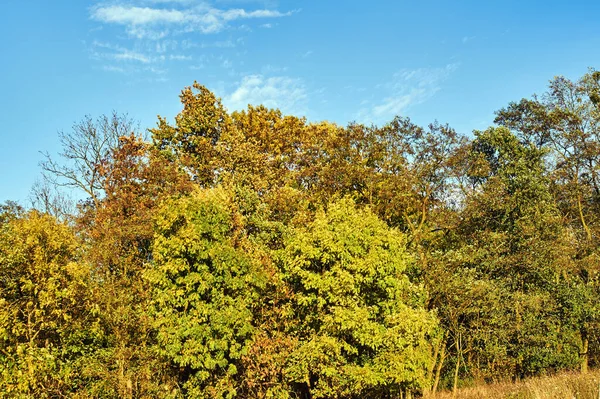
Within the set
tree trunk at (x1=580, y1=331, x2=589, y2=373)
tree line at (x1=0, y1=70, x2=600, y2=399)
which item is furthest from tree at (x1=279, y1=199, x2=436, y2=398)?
tree trunk at (x1=580, y1=331, x2=589, y2=373)

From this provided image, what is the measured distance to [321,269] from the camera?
17328 millimetres

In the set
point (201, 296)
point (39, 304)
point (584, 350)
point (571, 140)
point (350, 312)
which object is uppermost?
point (571, 140)

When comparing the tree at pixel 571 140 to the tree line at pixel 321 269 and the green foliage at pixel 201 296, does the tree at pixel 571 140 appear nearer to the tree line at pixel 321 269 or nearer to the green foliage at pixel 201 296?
the tree line at pixel 321 269

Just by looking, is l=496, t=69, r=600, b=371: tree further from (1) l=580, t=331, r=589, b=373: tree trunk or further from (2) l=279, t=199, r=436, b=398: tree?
(2) l=279, t=199, r=436, b=398: tree

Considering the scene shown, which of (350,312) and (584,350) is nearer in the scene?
(350,312)

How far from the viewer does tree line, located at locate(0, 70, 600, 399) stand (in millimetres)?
16078

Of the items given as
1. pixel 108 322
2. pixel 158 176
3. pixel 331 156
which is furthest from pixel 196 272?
pixel 331 156

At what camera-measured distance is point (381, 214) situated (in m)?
24.3

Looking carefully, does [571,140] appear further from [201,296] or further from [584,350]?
[201,296]

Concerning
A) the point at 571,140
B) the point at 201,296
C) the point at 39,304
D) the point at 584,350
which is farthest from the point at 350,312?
the point at 571,140

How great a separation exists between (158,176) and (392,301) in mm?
14422

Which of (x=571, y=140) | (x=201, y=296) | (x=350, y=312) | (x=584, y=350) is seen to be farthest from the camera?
(x=571, y=140)

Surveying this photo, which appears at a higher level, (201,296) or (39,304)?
(39,304)

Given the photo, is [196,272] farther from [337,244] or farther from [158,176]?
[158,176]
